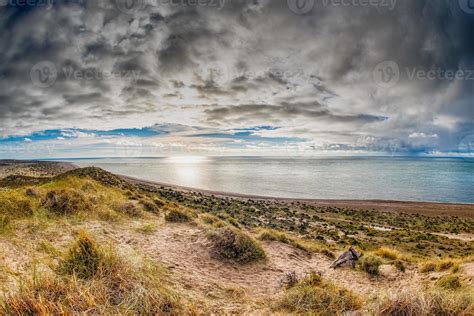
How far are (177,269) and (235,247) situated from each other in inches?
118

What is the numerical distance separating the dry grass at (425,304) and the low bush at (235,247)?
5618mm

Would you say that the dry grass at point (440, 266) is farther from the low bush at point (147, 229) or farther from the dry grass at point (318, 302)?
the low bush at point (147, 229)

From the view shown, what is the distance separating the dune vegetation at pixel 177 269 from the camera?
432 cm

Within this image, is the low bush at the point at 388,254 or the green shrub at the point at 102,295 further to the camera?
the low bush at the point at 388,254

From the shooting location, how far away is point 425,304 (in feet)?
14.8

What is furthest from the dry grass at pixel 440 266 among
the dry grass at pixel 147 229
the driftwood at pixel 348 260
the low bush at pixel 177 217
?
the dry grass at pixel 147 229

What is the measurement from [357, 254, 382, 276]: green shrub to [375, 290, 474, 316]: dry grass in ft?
16.5

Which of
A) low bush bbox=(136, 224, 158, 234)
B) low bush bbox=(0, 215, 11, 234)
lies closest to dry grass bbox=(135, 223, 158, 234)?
low bush bbox=(136, 224, 158, 234)

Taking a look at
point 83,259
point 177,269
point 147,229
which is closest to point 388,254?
point 177,269

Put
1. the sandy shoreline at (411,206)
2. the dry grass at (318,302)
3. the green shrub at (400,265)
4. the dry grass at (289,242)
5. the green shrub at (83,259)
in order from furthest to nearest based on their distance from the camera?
the sandy shoreline at (411,206) < the dry grass at (289,242) < the green shrub at (400,265) < the dry grass at (318,302) < the green shrub at (83,259)

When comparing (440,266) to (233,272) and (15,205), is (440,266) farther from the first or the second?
(15,205)

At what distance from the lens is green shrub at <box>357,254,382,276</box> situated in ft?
31.2

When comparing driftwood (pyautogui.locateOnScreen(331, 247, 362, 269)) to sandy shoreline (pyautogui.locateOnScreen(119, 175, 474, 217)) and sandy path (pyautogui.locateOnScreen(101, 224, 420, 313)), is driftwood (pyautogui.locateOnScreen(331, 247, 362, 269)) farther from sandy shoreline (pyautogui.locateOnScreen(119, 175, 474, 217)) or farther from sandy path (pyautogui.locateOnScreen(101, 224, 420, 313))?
sandy shoreline (pyautogui.locateOnScreen(119, 175, 474, 217))

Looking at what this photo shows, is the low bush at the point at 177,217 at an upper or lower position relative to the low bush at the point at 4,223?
lower
